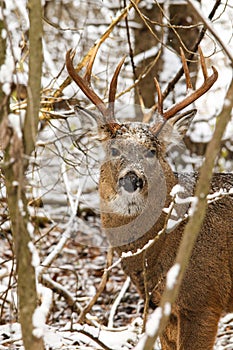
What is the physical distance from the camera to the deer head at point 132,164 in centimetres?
466

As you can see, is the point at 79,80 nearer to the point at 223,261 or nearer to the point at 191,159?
the point at 223,261

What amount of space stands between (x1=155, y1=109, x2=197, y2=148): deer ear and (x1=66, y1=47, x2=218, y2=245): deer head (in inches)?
0.5

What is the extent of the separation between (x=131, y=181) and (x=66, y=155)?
2.19 m

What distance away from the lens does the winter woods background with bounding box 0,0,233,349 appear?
2.61 meters

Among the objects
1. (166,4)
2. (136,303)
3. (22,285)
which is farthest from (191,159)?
(22,285)

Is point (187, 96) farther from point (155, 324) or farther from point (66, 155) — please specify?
point (155, 324)

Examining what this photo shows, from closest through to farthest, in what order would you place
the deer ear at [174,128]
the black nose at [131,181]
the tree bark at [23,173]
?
the tree bark at [23,173]
the black nose at [131,181]
the deer ear at [174,128]

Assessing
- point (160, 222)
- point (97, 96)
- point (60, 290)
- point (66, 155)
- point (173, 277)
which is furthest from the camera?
point (66, 155)

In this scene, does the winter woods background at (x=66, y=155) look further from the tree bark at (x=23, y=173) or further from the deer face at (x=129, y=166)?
the deer face at (x=129, y=166)

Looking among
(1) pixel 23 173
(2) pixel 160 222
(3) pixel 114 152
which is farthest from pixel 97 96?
(1) pixel 23 173

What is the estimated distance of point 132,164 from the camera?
182 inches

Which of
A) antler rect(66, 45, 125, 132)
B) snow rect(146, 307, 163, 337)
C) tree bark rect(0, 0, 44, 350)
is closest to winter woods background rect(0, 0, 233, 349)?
tree bark rect(0, 0, 44, 350)

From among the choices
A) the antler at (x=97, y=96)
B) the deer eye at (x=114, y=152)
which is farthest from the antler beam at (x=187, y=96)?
the deer eye at (x=114, y=152)

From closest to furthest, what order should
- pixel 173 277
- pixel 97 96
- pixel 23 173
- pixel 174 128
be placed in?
pixel 173 277
pixel 23 173
pixel 97 96
pixel 174 128
